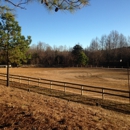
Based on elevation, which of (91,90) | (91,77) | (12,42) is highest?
(12,42)

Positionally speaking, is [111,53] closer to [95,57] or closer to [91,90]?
[95,57]

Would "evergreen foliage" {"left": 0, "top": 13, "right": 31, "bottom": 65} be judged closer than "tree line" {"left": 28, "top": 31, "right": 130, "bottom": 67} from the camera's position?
Yes

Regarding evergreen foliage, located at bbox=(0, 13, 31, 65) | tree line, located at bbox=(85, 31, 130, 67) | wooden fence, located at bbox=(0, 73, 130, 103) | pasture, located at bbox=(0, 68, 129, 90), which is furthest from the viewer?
tree line, located at bbox=(85, 31, 130, 67)

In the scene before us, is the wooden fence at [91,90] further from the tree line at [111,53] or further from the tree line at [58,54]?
the tree line at [111,53]

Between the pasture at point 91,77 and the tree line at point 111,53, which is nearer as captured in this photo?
the pasture at point 91,77

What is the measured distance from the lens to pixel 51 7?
616cm

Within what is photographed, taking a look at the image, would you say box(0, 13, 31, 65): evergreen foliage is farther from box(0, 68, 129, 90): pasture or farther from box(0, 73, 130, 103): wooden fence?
box(0, 68, 129, 90): pasture

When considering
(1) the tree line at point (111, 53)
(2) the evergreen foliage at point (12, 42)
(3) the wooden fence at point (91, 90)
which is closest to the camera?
(3) the wooden fence at point (91, 90)

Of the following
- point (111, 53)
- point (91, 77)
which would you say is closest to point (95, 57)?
point (111, 53)

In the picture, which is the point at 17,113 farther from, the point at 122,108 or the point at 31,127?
the point at 122,108

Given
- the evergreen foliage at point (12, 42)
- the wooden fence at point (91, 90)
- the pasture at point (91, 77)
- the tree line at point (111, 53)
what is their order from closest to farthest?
1. the wooden fence at point (91, 90)
2. the evergreen foliage at point (12, 42)
3. the pasture at point (91, 77)
4. the tree line at point (111, 53)

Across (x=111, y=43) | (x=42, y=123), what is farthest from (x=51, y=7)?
(x=111, y=43)

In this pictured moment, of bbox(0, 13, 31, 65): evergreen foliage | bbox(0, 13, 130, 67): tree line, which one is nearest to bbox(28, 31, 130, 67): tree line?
bbox(0, 13, 130, 67): tree line

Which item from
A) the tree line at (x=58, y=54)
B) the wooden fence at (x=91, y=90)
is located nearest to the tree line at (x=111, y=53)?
the tree line at (x=58, y=54)
